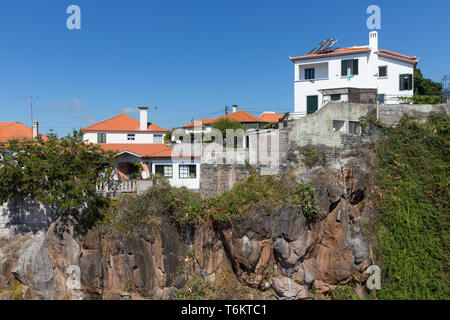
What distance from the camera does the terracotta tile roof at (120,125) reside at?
118 feet

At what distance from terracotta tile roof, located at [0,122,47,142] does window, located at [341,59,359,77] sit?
102ft

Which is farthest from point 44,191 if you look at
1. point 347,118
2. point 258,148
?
point 347,118

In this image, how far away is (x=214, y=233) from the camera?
2389 centimetres

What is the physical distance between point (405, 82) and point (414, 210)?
1289cm

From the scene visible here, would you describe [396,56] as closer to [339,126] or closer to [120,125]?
[339,126]

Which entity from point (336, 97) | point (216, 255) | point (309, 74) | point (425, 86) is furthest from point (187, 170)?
point (425, 86)

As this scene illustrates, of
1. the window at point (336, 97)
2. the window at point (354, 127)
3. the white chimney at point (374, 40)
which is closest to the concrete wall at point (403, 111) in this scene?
the window at point (354, 127)

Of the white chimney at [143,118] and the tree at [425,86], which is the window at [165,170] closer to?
the white chimney at [143,118]

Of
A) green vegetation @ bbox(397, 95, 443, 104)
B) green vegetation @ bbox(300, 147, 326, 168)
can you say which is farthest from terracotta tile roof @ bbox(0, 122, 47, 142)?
green vegetation @ bbox(397, 95, 443, 104)

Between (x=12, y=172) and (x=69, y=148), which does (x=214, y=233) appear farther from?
(x=12, y=172)

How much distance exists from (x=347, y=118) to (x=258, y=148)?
23.8 ft

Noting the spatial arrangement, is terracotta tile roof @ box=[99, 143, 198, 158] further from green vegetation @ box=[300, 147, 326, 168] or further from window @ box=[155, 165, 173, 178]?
green vegetation @ box=[300, 147, 326, 168]

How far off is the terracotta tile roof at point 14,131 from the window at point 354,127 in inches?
1218

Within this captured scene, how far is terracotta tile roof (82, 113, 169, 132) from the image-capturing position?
3603cm
